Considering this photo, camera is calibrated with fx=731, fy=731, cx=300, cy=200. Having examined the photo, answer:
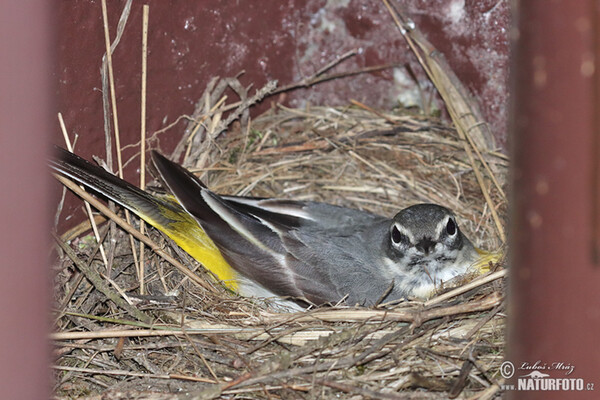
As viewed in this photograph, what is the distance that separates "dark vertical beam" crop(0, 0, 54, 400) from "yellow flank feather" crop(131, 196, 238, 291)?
10.1 feet

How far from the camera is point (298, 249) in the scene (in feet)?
15.3

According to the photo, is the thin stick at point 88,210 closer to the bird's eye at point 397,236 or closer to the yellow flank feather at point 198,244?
the yellow flank feather at point 198,244

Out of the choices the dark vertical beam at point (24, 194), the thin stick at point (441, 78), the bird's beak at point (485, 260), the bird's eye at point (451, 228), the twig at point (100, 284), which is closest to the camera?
the dark vertical beam at point (24, 194)

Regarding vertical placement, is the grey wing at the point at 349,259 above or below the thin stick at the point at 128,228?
below

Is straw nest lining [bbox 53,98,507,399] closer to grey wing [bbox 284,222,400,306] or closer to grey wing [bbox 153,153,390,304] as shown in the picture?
grey wing [bbox 153,153,390,304]

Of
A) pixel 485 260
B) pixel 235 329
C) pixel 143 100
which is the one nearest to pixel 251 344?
pixel 235 329

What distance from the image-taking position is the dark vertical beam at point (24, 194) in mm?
1481

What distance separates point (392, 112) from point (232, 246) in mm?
2307

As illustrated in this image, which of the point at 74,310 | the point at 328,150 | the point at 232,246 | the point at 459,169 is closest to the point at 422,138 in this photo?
the point at 459,169

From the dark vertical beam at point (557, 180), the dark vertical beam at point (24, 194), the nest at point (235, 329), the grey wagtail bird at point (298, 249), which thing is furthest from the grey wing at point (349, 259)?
the dark vertical beam at point (24, 194)

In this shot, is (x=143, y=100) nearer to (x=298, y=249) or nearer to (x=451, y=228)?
(x=298, y=249)

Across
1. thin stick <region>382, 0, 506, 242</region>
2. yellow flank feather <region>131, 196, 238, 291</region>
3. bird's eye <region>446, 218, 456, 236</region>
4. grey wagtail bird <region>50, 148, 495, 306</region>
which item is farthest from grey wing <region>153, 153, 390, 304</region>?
thin stick <region>382, 0, 506, 242</region>

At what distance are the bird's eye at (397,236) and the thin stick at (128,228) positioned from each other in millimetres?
1203

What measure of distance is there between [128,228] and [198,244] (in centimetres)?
50
